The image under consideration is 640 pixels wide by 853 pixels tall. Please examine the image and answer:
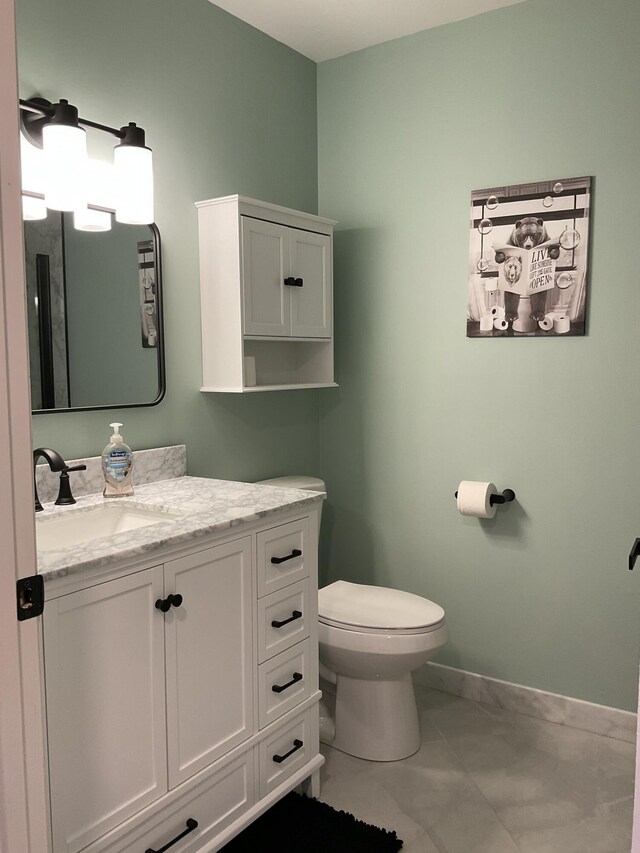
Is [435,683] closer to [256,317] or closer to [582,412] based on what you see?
[582,412]

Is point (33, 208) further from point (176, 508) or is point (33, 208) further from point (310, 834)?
point (310, 834)

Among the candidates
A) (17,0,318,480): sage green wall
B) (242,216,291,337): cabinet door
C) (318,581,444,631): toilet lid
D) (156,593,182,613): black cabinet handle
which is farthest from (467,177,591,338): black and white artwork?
Result: (156,593,182,613): black cabinet handle

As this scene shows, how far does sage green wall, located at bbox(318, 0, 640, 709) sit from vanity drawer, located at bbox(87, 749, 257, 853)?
128 centimetres

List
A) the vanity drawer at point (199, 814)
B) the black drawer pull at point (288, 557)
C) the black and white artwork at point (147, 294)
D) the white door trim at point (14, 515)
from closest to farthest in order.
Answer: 1. the white door trim at point (14, 515)
2. the vanity drawer at point (199, 814)
3. the black drawer pull at point (288, 557)
4. the black and white artwork at point (147, 294)

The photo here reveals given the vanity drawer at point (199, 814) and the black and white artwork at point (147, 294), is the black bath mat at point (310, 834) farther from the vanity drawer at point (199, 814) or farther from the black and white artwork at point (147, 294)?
the black and white artwork at point (147, 294)

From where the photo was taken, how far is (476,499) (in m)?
2.69

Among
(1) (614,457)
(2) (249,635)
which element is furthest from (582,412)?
(2) (249,635)

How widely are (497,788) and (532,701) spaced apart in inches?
21.1

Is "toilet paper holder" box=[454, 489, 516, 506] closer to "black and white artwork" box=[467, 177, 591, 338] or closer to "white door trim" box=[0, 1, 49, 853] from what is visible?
"black and white artwork" box=[467, 177, 591, 338]

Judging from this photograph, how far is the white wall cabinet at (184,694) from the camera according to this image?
1436 mm

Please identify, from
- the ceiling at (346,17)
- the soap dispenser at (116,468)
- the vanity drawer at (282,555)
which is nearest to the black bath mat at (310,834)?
the vanity drawer at (282,555)

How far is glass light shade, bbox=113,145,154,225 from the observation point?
212 cm

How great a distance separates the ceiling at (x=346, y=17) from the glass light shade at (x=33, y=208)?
3.70ft

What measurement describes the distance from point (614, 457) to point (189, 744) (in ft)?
5.55
